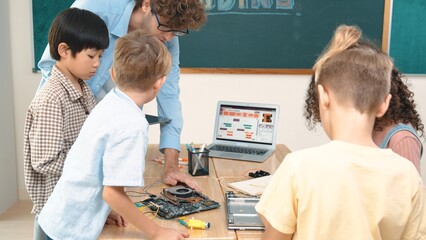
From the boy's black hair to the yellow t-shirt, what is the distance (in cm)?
97

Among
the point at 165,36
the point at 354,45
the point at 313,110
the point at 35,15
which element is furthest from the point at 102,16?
the point at 35,15

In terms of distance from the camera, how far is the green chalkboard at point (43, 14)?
3.55 meters

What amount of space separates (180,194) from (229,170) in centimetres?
52

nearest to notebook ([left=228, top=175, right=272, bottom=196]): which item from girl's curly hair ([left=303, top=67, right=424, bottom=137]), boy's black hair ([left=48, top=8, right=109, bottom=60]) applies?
girl's curly hair ([left=303, top=67, right=424, bottom=137])

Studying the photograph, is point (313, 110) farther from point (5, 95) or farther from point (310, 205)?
point (5, 95)

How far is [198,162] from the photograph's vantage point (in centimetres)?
208

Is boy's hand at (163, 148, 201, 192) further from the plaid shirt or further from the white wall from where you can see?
the white wall

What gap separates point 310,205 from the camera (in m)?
1.07

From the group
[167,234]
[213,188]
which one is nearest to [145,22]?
[213,188]

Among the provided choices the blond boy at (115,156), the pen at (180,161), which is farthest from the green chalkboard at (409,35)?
the blond boy at (115,156)

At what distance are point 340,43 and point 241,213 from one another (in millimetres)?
626

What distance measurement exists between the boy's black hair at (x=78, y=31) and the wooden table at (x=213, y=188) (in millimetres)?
573

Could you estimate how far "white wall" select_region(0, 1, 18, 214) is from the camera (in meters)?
3.48

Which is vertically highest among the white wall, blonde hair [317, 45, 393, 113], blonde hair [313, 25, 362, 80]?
blonde hair [313, 25, 362, 80]
